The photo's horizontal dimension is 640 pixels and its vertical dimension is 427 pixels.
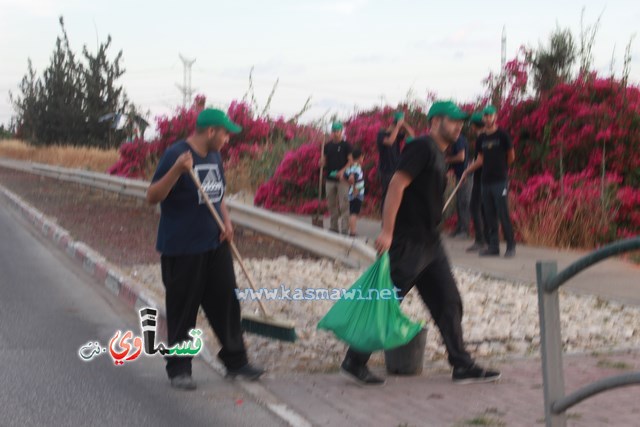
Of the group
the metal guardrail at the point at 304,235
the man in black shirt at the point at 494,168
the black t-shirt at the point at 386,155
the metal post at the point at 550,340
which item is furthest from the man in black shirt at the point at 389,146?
the metal post at the point at 550,340

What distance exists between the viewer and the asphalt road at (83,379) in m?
5.65

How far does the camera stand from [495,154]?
1125 cm

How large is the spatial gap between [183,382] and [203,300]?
0.55 meters

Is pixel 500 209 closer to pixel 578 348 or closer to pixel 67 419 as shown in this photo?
pixel 578 348

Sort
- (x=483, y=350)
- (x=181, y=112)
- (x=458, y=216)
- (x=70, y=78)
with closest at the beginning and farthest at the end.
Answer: (x=483, y=350), (x=458, y=216), (x=181, y=112), (x=70, y=78)

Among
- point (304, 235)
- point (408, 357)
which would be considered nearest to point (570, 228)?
point (304, 235)

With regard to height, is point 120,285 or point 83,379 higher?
point 120,285

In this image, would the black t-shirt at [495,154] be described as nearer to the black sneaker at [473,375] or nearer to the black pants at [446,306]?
the black pants at [446,306]

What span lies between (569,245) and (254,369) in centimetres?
744

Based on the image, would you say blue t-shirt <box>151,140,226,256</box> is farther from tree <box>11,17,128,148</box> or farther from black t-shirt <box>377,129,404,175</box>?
tree <box>11,17,128,148</box>

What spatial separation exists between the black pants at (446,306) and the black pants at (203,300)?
78 cm

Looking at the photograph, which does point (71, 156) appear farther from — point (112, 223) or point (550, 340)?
point (550, 340)

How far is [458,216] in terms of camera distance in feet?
44.9

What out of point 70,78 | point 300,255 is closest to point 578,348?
point 300,255
